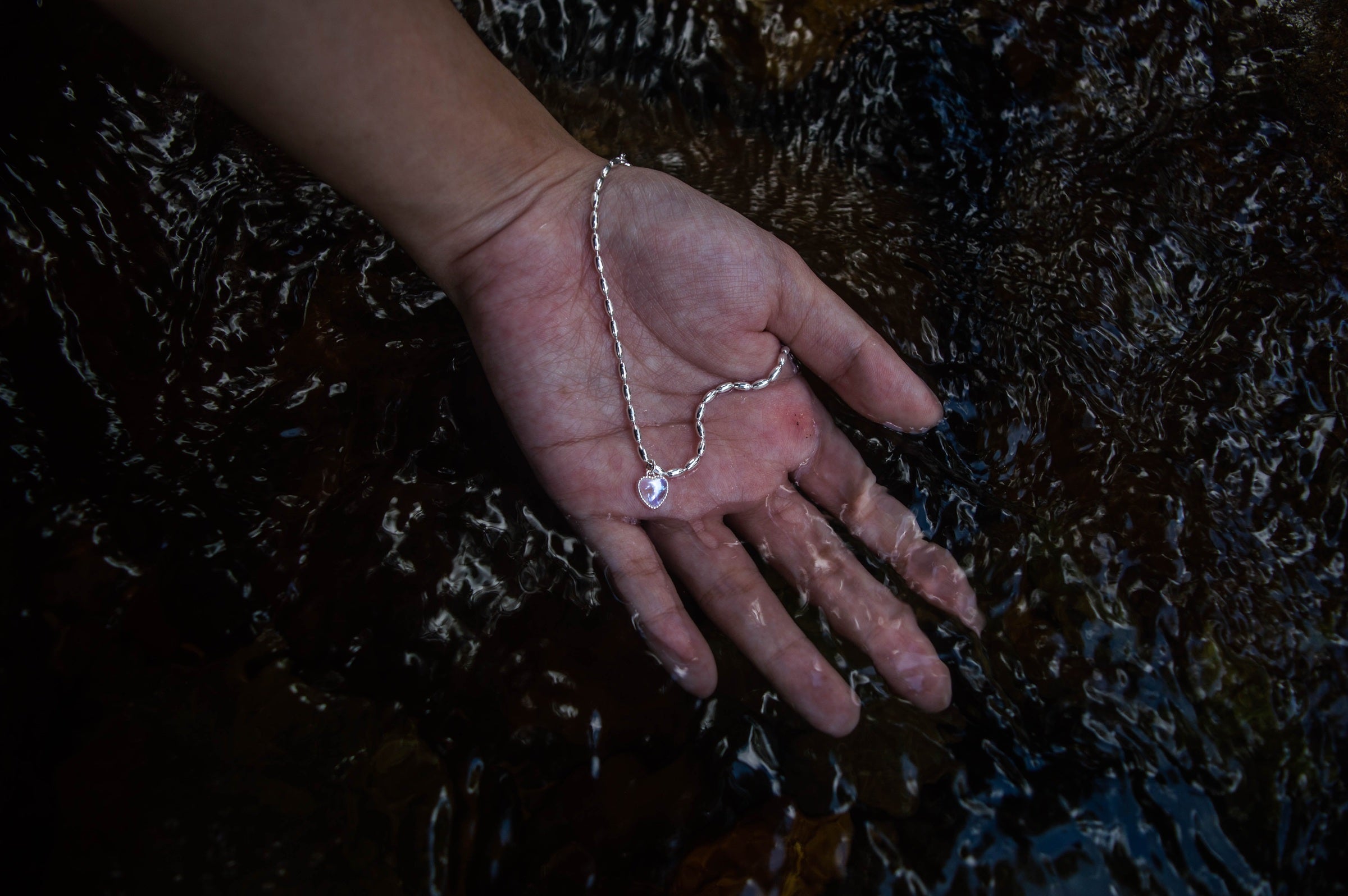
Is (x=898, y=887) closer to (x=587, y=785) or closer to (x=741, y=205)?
(x=587, y=785)

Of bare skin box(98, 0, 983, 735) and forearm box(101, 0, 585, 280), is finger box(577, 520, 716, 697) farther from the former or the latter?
forearm box(101, 0, 585, 280)

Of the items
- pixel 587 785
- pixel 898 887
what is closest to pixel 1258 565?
pixel 898 887

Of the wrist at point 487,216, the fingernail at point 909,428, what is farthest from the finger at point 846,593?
the wrist at point 487,216

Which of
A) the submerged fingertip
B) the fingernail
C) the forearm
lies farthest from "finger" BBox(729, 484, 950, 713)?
the forearm

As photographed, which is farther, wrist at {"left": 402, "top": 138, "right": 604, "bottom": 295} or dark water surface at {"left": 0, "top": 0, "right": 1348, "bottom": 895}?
wrist at {"left": 402, "top": 138, "right": 604, "bottom": 295}

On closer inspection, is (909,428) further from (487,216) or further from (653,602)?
(487,216)

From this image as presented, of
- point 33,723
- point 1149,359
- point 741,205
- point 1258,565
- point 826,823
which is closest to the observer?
point 33,723
